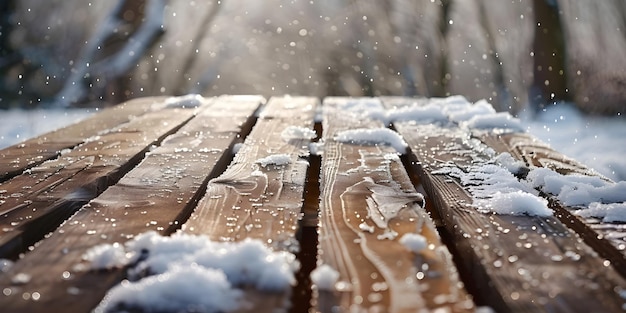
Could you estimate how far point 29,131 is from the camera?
22.4 feet

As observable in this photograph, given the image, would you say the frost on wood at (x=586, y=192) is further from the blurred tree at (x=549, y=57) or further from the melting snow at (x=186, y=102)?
the blurred tree at (x=549, y=57)

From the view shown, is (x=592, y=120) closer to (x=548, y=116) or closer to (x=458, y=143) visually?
(x=548, y=116)

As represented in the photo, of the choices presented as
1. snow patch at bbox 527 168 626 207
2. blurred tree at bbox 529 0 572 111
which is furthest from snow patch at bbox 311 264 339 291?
blurred tree at bbox 529 0 572 111

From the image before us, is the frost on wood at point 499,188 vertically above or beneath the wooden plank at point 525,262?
beneath

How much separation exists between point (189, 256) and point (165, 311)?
0.17m

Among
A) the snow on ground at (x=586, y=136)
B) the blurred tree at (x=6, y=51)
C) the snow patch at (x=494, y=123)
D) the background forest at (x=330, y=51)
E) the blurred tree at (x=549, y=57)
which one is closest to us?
the snow patch at (x=494, y=123)

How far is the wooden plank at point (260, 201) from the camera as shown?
109 cm

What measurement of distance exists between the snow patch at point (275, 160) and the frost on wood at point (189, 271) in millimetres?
673

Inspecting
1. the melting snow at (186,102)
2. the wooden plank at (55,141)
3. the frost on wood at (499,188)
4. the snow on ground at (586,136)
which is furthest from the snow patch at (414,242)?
the snow on ground at (586,136)

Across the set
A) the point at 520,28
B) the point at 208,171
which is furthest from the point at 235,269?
the point at 520,28

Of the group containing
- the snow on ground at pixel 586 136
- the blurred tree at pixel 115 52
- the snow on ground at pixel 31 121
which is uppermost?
the blurred tree at pixel 115 52

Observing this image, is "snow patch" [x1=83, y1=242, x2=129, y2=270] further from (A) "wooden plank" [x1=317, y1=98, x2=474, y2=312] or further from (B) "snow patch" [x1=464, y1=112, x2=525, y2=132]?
(B) "snow patch" [x1=464, y1=112, x2=525, y2=132]

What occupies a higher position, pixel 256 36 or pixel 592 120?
pixel 256 36

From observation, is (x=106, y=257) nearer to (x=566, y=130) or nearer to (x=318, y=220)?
(x=318, y=220)
